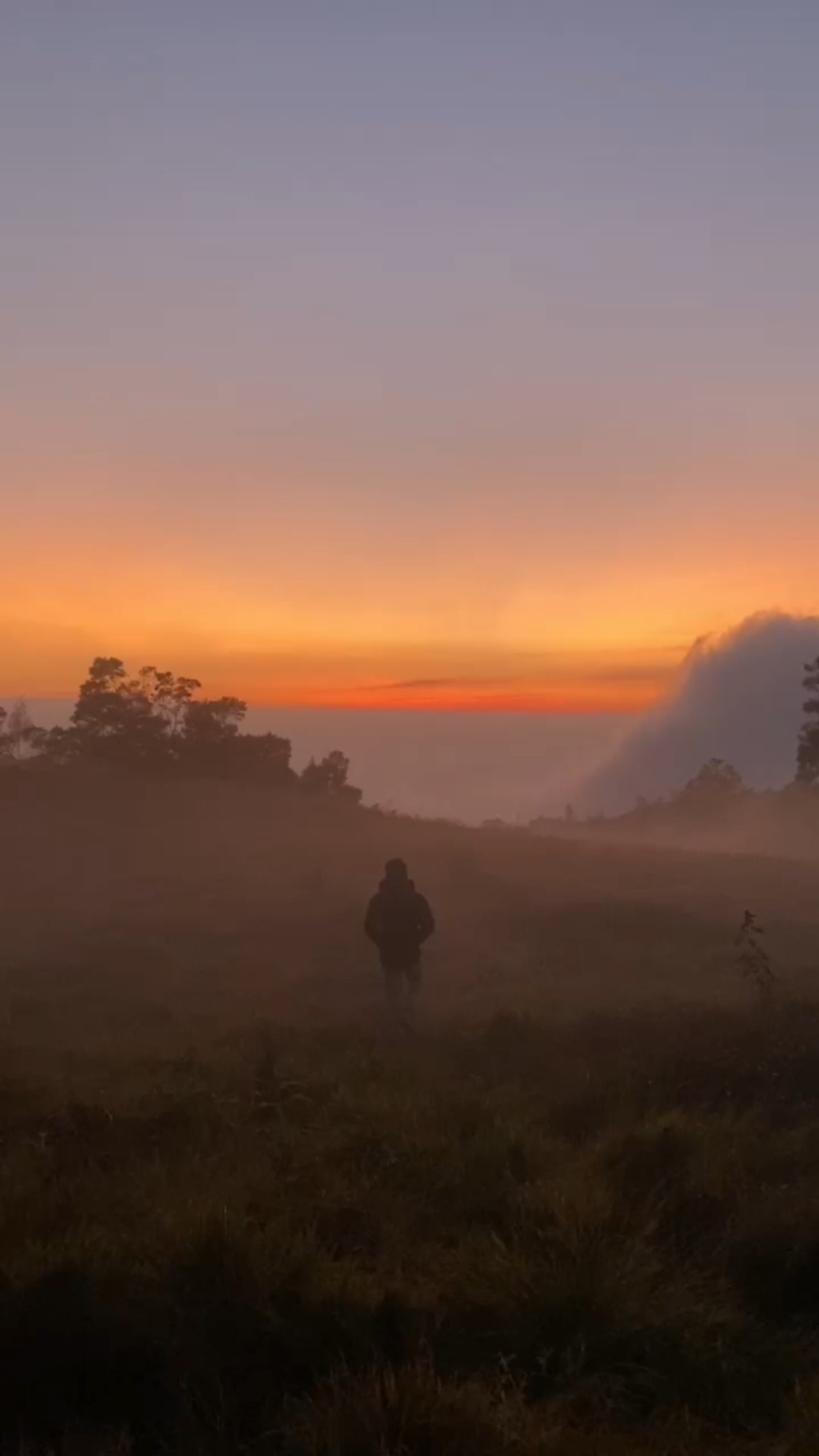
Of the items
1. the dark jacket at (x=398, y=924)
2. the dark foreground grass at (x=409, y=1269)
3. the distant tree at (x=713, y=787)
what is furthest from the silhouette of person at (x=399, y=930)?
the distant tree at (x=713, y=787)

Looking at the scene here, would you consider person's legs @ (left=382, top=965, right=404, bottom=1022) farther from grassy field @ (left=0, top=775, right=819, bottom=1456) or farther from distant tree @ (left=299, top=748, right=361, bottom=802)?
distant tree @ (left=299, top=748, right=361, bottom=802)

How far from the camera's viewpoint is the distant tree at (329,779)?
47.2 meters

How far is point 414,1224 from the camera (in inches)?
236

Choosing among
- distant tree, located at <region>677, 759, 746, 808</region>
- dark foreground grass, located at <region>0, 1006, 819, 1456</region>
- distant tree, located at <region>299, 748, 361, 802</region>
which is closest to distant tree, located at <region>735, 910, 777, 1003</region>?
dark foreground grass, located at <region>0, 1006, 819, 1456</region>

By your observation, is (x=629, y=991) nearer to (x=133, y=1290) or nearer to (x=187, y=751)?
(x=133, y=1290)

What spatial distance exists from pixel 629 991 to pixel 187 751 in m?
35.6

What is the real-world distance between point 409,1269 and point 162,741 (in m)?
44.4

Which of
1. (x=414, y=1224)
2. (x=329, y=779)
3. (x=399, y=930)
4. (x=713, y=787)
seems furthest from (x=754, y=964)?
(x=713, y=787)

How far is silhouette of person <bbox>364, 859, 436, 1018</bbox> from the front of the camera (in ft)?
42.9

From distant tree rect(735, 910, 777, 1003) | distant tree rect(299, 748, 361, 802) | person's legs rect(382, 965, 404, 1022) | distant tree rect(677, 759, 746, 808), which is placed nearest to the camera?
distant tree rect(735, 910, 777, 1003)

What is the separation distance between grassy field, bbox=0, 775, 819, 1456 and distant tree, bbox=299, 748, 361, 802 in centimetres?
3240

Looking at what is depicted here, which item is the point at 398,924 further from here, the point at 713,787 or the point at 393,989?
the point at 713,787

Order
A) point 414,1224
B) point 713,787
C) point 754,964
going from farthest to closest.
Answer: point 713,787 < point 754,964 < point 414,1224

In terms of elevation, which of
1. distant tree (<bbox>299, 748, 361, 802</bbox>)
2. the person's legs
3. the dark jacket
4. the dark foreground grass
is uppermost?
distant tree (<bbox>299, 748, 361, 802</bbox>)
